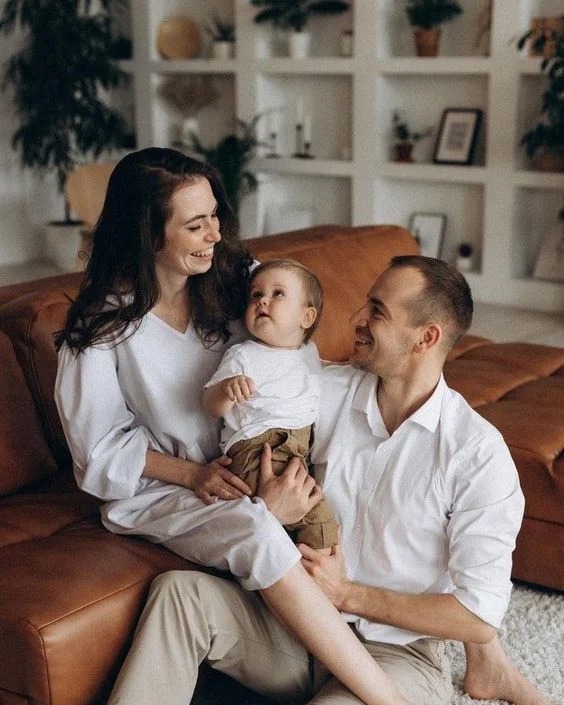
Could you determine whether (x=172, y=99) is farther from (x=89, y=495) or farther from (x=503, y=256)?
(x=89, y=495)

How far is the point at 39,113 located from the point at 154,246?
17.1ft

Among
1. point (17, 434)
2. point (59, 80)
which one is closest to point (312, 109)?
point (59, 80)

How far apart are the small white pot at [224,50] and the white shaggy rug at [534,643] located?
5222 mm

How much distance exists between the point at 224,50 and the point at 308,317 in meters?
5.32

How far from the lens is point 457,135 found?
20.4ft

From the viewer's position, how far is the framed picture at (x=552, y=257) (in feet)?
19.5

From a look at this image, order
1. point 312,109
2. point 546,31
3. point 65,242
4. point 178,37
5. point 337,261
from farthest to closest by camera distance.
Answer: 1. point 178,37
2. point 65,242
3. point 312,109
4. point 546,31
5. point 337,261

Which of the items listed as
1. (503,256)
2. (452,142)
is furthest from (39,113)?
(503,256)

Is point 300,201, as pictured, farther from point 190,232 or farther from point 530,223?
point 190,232

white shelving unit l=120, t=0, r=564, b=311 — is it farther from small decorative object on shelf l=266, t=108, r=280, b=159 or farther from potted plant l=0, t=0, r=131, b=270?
potted plant l=0, t=0, r=131, b=270

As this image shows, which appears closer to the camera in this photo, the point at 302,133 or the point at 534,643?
the point at 534,643

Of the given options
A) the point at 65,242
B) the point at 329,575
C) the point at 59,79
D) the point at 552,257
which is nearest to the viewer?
the point at 329,575

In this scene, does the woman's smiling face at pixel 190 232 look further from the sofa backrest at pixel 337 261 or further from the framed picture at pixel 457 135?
the framed picture at pixel 457 135

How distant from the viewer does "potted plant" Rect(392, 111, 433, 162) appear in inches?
251
